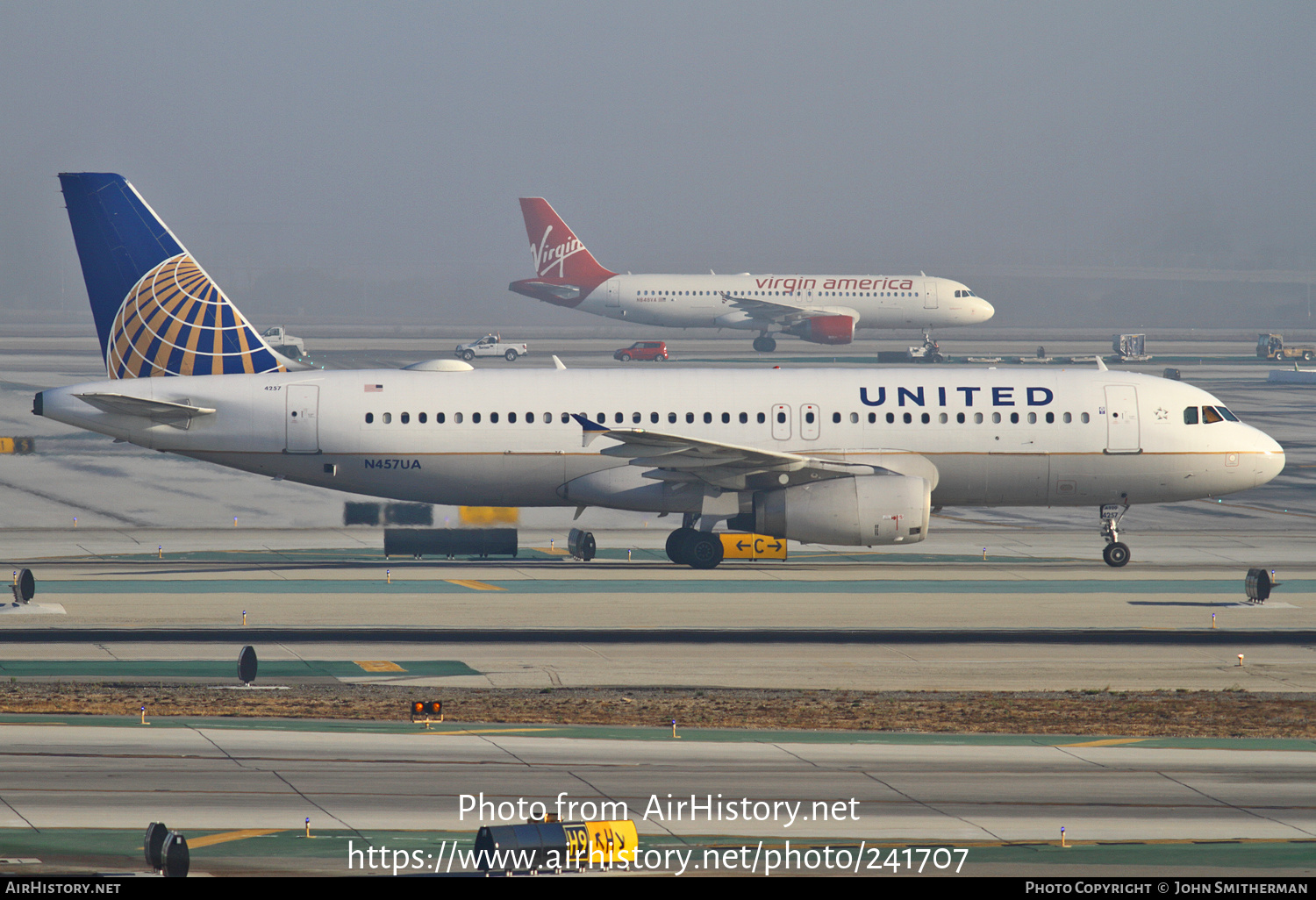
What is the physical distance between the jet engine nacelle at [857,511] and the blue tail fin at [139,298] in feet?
51.3

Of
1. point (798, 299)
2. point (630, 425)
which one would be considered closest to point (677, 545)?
point (630, 425)

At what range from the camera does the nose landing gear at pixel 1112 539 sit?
4047 cm

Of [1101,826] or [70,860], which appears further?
[1101,826]

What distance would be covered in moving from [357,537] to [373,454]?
6.97 meters

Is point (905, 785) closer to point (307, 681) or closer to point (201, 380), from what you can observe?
point (307, 681)

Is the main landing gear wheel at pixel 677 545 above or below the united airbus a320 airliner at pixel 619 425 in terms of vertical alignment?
below

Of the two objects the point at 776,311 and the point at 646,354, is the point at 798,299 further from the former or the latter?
the point at 646,354

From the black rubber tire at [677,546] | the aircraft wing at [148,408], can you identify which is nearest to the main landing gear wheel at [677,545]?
the black rubber tire at [677,546]

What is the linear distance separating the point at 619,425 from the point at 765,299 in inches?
3622

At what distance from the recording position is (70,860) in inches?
637

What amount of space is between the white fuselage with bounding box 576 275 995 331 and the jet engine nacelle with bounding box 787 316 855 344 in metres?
1.49

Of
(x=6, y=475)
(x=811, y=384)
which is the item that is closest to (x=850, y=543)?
(x=811, y=384)

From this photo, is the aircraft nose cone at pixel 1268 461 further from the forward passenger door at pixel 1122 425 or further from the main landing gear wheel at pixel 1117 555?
the main landing gear wheel at pixel 1117 555

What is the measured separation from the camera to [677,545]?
4038 cm
